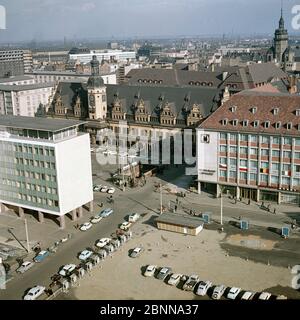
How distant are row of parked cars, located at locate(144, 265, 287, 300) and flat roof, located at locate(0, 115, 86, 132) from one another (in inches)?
1084

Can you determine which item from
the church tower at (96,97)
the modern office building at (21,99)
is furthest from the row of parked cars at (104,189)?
the modern office building at (21,99)

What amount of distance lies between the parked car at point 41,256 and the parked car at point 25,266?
3.41 ft

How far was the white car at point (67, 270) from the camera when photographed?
2351 inches

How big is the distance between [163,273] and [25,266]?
19.0 metres

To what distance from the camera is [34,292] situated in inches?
2165

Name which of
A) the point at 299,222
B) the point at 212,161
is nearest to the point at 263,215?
the point at 299,222

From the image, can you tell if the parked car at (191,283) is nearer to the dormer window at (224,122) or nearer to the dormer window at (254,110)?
the dormer window at (224,122)

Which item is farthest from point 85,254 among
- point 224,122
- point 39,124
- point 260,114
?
point 260,114

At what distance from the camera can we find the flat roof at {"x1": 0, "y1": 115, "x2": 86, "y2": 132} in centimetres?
7325

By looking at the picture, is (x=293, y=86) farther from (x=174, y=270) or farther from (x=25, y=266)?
(x=25, y=266)

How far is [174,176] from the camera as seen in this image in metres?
100

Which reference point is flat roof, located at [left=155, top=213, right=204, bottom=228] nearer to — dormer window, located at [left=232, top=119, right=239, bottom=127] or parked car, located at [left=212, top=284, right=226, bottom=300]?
parked car, located at [left=212, top=284, right=226, bottom=300]

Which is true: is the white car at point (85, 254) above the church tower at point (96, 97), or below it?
below
